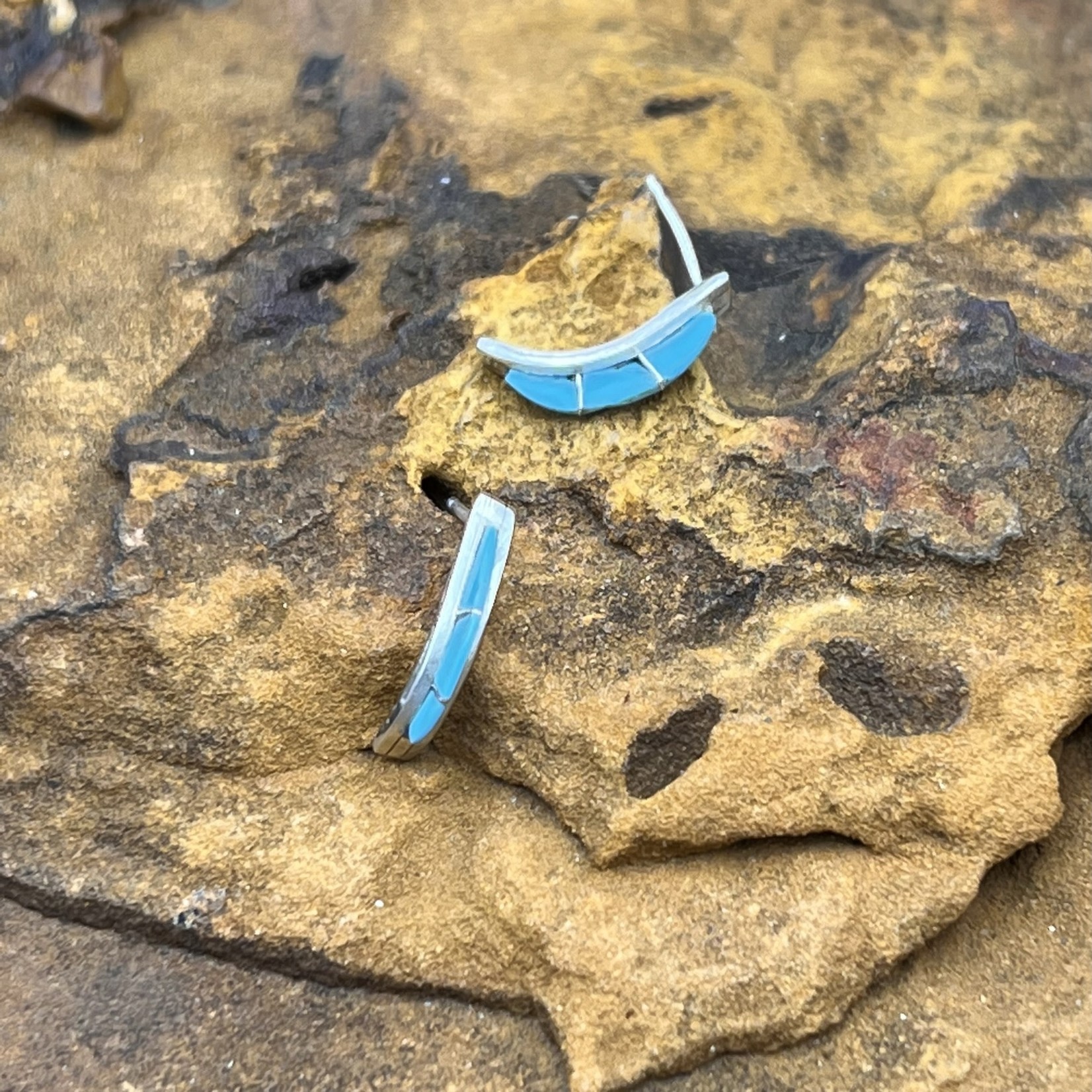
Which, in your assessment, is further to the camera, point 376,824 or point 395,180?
point 395,180

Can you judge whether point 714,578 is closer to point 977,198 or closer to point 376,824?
point 376,824

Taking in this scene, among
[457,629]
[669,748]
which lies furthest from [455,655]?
[669,748]

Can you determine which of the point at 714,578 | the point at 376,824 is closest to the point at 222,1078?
the point at 376,824

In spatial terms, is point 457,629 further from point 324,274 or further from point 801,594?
point 324,274

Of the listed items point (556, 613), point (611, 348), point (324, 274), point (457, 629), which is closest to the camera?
point (457, 629)

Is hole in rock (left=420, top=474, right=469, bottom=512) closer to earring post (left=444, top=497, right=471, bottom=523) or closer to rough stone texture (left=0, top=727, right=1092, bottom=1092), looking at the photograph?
earring post (left=444, top=497, right=471, bottom=523)

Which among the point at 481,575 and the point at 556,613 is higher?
the point at 481,575
